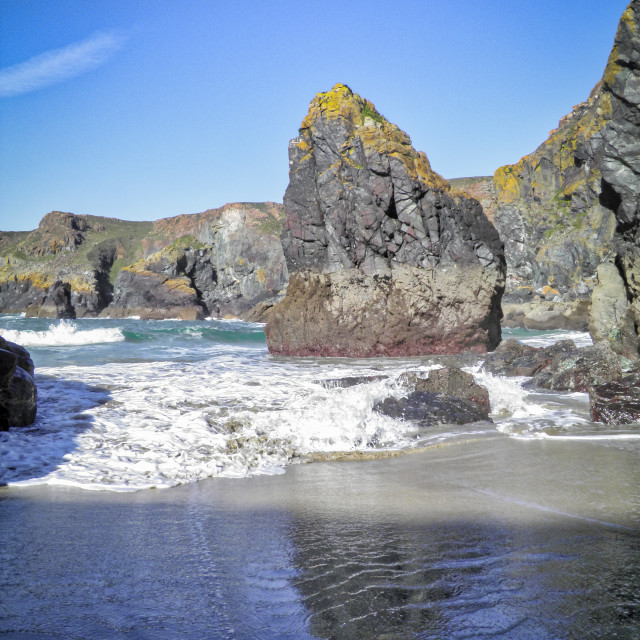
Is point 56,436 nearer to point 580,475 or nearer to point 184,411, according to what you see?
point 184,411

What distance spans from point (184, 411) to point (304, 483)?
2743mm

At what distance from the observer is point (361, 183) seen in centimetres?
1619

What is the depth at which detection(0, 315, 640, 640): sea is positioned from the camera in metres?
1.94

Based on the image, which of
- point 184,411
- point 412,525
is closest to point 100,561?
point 412,525

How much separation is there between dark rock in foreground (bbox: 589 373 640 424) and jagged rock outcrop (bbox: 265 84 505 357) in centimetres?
836

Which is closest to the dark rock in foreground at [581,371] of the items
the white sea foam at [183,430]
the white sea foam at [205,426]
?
the white sea foam at [205,426]

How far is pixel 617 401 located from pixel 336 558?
523cm

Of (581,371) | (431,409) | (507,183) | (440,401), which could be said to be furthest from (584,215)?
(431,409)

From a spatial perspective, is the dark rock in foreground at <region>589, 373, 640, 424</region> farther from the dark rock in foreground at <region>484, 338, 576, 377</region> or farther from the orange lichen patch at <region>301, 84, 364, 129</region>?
the orange lichen patch at <region>301, 84, 364, 129</region>

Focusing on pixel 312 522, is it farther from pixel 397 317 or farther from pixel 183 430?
pixel 397 317

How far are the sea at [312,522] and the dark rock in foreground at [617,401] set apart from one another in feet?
0.80

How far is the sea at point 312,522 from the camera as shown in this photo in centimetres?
194

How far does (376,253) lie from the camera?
1588 cm

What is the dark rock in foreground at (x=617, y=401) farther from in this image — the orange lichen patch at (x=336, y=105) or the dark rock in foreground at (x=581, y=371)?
the orange lichen patch at (x=336, y=105)
